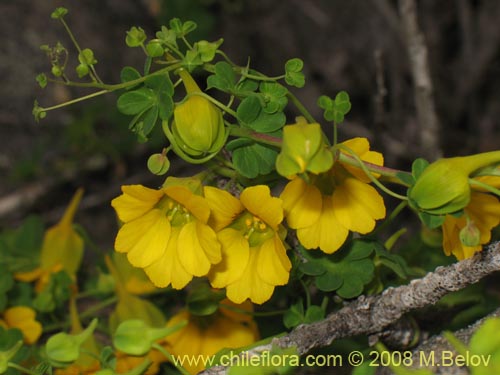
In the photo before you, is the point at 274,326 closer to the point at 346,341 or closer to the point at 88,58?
the point at 346,341

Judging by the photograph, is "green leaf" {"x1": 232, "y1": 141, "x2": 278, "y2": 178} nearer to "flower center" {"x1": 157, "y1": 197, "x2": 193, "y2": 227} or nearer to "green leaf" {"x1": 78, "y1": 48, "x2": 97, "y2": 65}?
"flower center" {"x1": 157, "y1": 197, "x2": 193, "y2": 227}

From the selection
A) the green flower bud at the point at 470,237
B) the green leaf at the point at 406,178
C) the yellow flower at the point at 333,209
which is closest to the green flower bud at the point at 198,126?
the yellow flower at the point at 333,209

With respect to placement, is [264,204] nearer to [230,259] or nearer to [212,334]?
[230,259]

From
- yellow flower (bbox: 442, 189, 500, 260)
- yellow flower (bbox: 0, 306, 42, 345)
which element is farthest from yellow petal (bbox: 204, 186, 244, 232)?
yellow flower (bbox: 0, 306, 42, 345)

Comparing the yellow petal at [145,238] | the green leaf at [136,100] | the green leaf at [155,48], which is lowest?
the yellow petal at [145,238]

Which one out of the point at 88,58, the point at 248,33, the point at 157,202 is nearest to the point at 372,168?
the point at 157,202

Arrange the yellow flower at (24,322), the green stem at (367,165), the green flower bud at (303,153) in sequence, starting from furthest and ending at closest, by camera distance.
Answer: the yellow flower at (24,322) → the green stem at (367,165) → the green flower bud at (303,153)

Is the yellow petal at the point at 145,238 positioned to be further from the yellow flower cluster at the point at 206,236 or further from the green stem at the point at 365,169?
the green stem at the point at 365,169
